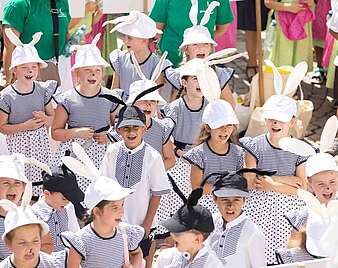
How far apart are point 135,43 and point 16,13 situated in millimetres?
941

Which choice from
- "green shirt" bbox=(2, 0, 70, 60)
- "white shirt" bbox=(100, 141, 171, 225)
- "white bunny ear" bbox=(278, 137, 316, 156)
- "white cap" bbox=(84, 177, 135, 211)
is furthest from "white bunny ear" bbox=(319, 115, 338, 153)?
"green shirt" bbox=(2, 0, 70, 60)

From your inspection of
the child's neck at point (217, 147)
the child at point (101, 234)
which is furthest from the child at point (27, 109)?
the child at point (101, 234)

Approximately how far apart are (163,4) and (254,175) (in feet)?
6.96

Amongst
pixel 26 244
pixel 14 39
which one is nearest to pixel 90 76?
pixel 14 39

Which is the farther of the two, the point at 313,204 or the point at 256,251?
the point at 256,251

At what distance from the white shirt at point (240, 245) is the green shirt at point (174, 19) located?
2.63 m

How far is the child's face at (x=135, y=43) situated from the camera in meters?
6.83

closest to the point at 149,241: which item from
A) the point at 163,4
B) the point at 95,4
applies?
the point at 163,4

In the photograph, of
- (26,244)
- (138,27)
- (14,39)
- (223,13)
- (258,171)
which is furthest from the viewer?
(223,13)

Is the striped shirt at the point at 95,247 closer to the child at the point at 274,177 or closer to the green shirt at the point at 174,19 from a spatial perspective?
the child at the point at 274,177

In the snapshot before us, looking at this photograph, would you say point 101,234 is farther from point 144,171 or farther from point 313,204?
point 313,204

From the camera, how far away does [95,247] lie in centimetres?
493

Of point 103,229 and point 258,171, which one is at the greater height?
point 103,229

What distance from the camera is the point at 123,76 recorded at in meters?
6.93
